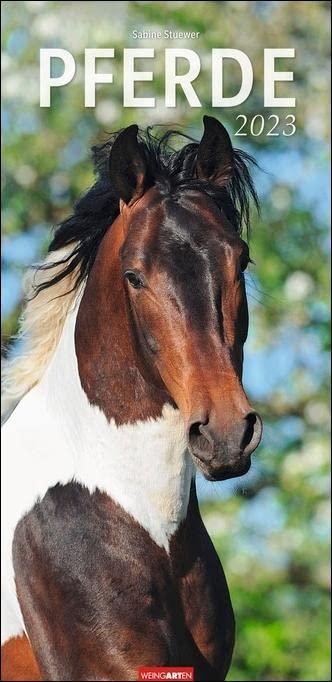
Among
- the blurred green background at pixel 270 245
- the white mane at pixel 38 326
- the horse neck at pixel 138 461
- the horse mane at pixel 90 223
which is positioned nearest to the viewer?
the horse neck at pixel 138 461

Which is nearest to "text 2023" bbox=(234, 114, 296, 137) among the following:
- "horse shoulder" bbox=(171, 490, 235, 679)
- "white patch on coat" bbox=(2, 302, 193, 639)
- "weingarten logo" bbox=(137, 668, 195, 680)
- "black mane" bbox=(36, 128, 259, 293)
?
"black mane" bbox=(36, 128, 259, 293)

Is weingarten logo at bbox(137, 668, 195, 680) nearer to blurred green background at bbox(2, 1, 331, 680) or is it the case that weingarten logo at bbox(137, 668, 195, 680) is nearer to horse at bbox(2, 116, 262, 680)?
horse at bbox(2, 116, 262, 680)

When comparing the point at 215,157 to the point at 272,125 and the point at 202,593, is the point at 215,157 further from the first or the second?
the point at 272,125

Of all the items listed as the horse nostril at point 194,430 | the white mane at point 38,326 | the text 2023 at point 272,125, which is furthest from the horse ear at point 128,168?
the text 2023 at point 272,125

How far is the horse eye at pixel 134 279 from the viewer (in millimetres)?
2293

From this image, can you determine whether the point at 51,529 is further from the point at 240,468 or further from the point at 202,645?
the point at 240,468

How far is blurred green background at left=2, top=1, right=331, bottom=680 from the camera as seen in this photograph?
7.43 meters

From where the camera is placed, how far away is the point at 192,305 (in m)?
2.22

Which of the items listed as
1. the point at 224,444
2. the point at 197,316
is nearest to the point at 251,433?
the point at 224,444

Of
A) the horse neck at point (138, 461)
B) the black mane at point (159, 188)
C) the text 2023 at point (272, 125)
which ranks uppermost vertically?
the text 2023 at point (272, 125)

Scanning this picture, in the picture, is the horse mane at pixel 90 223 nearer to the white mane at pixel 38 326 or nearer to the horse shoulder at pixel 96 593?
the white mane at pixel 38 326

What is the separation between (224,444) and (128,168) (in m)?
0.68

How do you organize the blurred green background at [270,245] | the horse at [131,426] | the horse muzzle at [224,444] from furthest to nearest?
1. the blurred green background at [270,245]
2. the horse at [131,426]
3. the horse muzzle at [224,444]

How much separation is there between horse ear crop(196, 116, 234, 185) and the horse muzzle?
64cm
